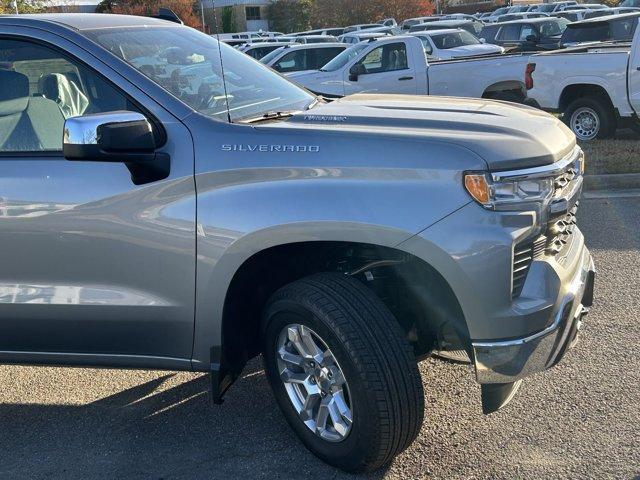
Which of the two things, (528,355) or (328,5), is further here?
(328,5)

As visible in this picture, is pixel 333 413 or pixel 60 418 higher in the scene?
pixel 333 413

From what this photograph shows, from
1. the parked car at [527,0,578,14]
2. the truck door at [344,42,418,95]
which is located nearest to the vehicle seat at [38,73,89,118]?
the truck door at [344,42,418,95]

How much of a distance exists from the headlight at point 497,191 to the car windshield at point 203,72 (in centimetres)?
121

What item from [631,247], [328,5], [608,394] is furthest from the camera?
[328,5]

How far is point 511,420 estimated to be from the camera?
3943 millimetres

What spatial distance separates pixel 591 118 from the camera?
11852 mm

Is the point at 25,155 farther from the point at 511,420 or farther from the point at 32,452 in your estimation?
the point at 511,420

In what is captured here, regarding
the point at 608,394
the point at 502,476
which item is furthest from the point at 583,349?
the point at 502,476

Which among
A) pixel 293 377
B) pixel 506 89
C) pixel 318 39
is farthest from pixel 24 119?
pixel 318 39

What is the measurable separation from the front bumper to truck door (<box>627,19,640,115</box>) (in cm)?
868

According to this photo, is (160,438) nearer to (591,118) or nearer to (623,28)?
(591,118)

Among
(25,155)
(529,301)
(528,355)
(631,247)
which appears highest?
(25,155)

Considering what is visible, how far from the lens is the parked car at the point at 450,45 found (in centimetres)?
1972

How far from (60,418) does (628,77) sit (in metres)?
9.51
